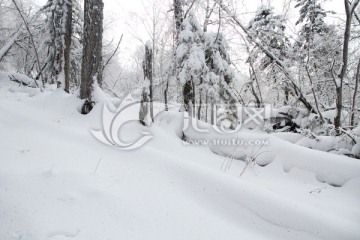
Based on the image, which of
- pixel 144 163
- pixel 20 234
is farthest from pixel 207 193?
pixel 20 234

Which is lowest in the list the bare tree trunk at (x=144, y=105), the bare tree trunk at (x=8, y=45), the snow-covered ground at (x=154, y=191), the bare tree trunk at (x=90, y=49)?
the snow-covered ground at (x=154, y=191)

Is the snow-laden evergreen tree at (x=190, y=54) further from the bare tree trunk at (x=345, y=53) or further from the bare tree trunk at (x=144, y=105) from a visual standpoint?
the bare tree trunk at (x=345, y=53)

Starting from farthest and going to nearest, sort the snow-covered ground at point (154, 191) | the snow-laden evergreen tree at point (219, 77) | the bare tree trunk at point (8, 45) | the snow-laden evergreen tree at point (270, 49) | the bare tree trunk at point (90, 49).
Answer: the bare tree trunk at point (8, 45) < the snow-laden evergreen tree at point (219, 77) < the snow-laden evergreen tree at point (270, 49) < the bare tree trunk at point (90, 49) < the snow-covered ground at point (154, 191)

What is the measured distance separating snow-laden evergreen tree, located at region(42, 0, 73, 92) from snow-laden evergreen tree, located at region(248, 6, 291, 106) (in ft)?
18.4

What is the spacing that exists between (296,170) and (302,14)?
47.1ft

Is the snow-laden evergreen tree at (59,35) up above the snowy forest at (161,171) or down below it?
above

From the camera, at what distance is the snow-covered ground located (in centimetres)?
197

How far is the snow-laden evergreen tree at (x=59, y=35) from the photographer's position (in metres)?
8.29

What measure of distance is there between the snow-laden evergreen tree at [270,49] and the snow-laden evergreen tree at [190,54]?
161 cm

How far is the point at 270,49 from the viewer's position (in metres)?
7.75

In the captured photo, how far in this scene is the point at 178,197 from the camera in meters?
2.55

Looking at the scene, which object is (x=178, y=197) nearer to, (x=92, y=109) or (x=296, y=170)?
(x=296, y=170)

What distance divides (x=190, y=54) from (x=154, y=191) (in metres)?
6.43

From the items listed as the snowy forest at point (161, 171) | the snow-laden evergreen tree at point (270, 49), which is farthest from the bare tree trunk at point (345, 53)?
the snow-laden evergreen tree at point (270, 49)
